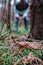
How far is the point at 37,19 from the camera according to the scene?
725 cm

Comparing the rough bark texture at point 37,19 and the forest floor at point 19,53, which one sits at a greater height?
the rough bark texture at point 37,19

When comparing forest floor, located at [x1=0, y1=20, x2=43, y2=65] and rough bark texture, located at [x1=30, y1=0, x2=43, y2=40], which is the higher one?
rough bark texture, located at [x1=30, y1=0, x2=43, y2=40]

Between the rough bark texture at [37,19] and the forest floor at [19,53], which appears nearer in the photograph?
the forest floor at [19,53]

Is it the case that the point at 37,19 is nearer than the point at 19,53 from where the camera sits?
No

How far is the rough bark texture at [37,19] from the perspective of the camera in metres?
7.16

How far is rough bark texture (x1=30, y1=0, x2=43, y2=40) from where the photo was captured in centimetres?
716

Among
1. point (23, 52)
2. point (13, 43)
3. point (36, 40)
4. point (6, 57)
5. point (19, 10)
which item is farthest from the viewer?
point (19, 10)

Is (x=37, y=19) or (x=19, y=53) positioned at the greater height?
(x=37, y=19)

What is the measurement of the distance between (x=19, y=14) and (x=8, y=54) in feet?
16.9

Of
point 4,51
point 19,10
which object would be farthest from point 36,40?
point 19,10

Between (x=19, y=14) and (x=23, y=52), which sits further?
(x=19, y=14)

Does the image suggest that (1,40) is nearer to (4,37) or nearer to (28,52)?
(4,37)

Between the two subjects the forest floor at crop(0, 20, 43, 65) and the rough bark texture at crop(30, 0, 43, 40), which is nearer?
the forest floor at crop(0, 20, 43, 65)

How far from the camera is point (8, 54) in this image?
5703 millimetres
